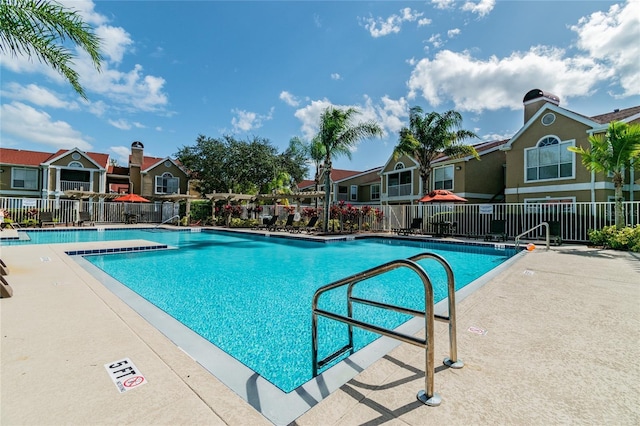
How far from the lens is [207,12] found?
1437 cm

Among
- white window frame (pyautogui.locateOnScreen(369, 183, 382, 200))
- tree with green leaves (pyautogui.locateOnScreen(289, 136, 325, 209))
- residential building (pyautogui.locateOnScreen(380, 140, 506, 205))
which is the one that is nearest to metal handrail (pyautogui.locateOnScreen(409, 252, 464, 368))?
residential building (pyautogui.locateOnScreen(380, 140, 506, 205))

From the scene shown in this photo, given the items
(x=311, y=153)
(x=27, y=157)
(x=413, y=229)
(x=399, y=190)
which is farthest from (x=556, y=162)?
(x=27, y=157)

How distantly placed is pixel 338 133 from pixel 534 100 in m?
14.6

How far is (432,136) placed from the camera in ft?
66.2

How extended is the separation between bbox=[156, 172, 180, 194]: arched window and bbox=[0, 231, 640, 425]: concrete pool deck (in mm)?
33264

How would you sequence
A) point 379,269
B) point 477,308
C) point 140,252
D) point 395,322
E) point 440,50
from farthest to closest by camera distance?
point 440,50, point 140,252, point 395,322, point 477,308, point 379,269

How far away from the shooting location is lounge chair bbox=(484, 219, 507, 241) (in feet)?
47.4

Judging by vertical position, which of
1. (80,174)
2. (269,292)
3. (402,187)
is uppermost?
(80,174)

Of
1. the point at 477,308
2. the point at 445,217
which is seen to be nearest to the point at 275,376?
the point at 477,308

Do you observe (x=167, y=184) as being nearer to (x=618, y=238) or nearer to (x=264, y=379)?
(x=264, y=379)

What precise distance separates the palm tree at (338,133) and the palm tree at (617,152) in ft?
32.5

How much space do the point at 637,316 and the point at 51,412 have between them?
600 cm

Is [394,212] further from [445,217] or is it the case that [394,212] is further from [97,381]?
[97,381]

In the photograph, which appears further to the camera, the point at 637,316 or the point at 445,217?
the point at 445,217
